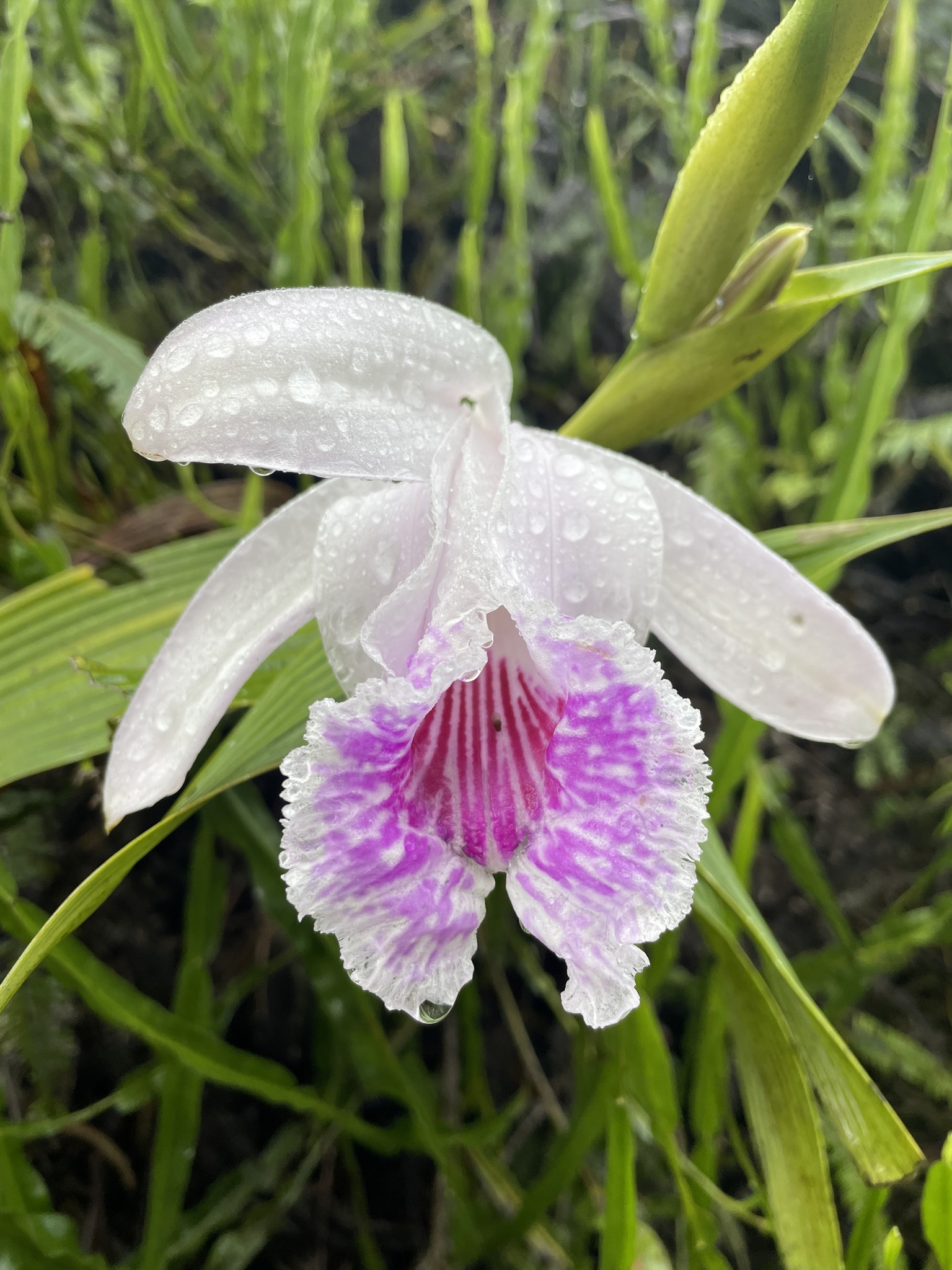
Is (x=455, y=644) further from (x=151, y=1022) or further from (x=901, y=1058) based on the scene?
(x=901, y=1058)

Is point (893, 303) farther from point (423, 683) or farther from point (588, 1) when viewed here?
point (588, 1)

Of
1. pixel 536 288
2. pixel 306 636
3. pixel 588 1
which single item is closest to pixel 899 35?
pixel 536 288

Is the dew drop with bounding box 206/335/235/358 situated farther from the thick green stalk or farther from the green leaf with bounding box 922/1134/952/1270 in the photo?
the green leaf with bounding box 922/1134/952/1270

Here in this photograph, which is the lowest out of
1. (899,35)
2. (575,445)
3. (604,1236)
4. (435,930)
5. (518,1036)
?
(518,1036)

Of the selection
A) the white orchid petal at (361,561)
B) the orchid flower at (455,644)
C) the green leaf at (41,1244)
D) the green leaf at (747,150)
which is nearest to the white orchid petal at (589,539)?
the orchid flower at (455,644)

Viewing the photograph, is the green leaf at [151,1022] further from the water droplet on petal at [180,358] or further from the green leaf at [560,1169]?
the water droplet on petal at [180,358]

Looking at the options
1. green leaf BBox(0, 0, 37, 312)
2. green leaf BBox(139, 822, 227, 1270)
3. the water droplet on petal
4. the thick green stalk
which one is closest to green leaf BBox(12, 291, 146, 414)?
green leaf BBox(0, 0, 37, 312)
